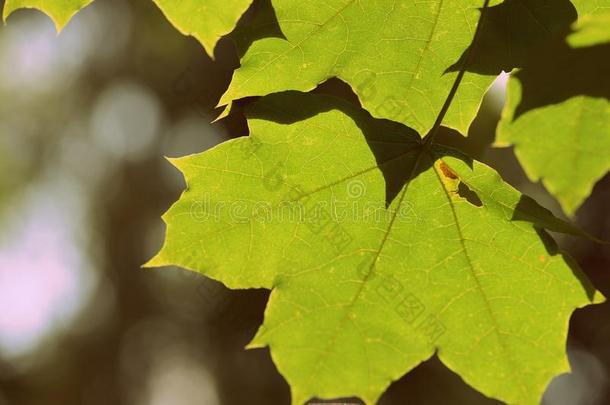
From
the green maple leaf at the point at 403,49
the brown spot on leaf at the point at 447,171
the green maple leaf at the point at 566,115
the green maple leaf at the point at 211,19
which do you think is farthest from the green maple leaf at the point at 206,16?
the brown spot on leaf at the point at 447,171

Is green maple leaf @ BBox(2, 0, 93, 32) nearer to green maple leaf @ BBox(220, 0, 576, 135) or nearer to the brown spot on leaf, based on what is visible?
green maple leaf @ BBox(220, 0, 576, 135)

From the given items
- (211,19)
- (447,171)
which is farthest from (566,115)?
(211,19)

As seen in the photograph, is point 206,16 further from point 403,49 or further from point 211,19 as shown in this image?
point 403,49

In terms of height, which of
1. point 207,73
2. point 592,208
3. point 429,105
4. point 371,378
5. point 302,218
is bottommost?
point 592,208

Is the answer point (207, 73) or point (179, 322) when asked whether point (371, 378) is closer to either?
point (207, 73)

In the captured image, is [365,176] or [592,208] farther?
[592,208]

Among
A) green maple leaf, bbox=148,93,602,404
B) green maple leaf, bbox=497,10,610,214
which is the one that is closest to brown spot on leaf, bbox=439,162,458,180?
green maple leaf, bbox=148,93,602,404

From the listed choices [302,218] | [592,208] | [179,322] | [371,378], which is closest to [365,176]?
[302,218]

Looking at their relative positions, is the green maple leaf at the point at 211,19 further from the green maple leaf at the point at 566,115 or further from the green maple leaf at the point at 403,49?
the green maple leaf at the point at 566,115
